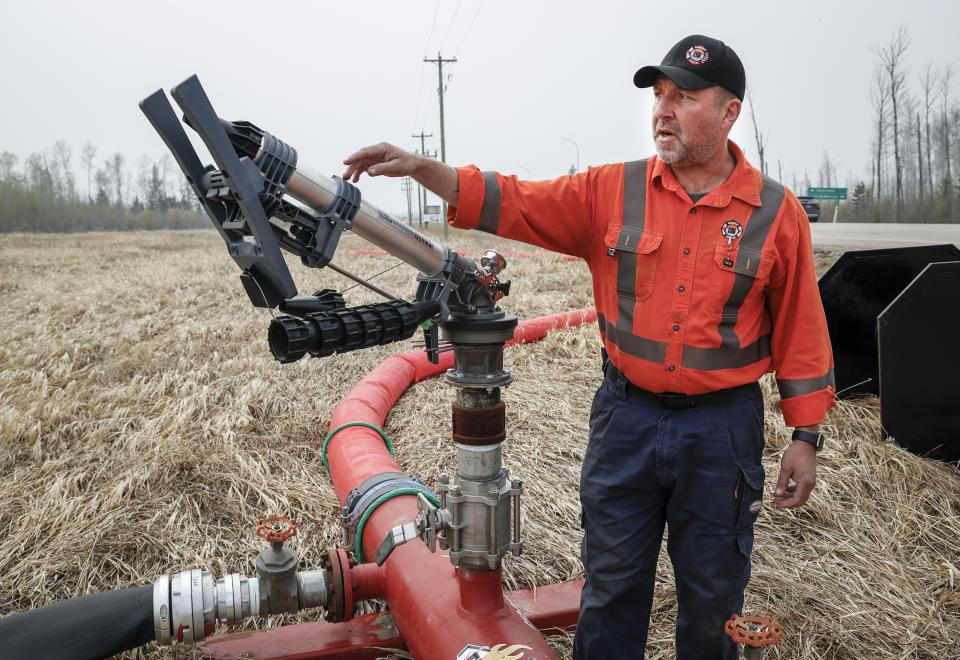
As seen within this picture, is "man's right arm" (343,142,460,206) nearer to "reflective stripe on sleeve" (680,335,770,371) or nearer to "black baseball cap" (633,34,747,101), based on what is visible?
"black baseball cap" (633,34,747,101)

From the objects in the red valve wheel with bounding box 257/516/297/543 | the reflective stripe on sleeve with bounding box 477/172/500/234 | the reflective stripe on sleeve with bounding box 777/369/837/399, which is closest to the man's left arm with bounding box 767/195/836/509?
the reflective stripe on sleeve with bounding box 777/369/837/399

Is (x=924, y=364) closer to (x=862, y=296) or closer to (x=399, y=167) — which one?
(x=862, y=296)

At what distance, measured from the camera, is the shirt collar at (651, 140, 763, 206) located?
7.00 feet

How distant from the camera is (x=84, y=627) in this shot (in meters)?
2.19

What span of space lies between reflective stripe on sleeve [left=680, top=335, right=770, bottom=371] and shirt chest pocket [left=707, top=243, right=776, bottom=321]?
0.11 m

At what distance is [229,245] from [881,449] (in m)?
3.70

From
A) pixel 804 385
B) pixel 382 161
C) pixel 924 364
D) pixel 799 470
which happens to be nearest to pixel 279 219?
pixel 382 161

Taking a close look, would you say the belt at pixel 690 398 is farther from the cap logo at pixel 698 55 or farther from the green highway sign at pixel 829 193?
the green highway sign at pixel 829 193

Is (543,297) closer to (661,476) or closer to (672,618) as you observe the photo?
(672,618)

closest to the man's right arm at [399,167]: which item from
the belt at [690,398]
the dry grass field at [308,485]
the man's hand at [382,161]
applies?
the man's hand at [382,161]

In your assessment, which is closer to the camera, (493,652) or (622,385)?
(493,652)

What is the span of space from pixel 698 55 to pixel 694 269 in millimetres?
630

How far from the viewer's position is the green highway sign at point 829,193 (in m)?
39.0

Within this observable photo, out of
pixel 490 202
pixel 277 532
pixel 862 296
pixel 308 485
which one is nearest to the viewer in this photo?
pixel 490 202
